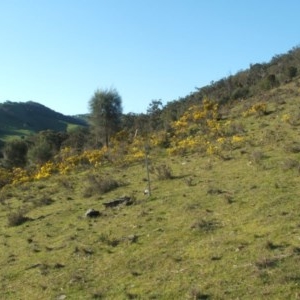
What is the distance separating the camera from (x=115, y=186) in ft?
84.7

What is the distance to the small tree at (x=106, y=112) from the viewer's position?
168 ft

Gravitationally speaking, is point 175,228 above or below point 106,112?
below

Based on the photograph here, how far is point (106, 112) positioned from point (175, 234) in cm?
3705

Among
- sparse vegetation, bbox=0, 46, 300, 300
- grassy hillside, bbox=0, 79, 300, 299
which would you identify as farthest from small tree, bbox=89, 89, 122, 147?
grassy hillside, bbox=0, 79, 300, 299

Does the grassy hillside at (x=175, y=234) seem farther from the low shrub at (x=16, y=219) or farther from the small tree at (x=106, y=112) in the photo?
the small tree at (x=106, y=112)

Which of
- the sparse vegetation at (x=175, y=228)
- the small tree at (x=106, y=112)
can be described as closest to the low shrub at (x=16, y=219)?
the sparse vegetation at (x=175, y=228)

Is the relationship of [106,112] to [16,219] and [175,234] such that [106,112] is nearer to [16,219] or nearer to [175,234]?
[16,219]

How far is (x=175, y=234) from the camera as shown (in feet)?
50.7

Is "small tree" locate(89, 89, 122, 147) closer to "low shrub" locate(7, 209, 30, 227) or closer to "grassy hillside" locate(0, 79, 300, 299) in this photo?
"grassy hillside" locate(0, 79, 300, 299)

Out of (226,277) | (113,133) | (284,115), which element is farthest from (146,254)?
(113,133)

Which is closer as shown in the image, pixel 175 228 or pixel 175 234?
pixel 175 234

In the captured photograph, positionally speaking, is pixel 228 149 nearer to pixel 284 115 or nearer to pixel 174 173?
pixel 174 173

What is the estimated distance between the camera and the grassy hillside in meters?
11.4

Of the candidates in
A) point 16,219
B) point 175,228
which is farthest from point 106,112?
point 175,228
